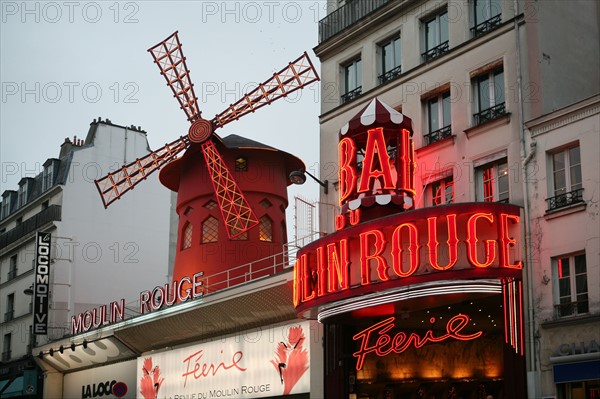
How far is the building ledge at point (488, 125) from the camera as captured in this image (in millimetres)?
12609

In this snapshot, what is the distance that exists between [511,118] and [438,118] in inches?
66.0

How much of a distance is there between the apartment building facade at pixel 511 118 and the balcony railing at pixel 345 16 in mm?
31

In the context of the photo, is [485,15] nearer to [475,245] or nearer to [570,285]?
[475,245]

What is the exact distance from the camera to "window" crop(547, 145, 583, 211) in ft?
37.7

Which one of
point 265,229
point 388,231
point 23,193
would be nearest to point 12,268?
point 23,193

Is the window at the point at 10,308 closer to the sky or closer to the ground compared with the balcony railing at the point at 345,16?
closer to the ground

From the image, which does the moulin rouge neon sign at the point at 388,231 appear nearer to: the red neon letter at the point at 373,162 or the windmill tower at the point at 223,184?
the red neon letter at the point at 373,162

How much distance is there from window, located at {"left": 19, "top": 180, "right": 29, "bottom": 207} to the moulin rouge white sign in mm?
12107

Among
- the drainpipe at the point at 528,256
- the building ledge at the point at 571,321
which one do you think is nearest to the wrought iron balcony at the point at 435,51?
the drainpipe at the point at 528,256

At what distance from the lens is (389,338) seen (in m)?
13.6

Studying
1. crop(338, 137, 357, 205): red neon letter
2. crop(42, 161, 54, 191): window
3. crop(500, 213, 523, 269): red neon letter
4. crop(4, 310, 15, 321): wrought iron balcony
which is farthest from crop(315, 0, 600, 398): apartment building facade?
crop(4, 310, 15, 321): wrought iron balcony

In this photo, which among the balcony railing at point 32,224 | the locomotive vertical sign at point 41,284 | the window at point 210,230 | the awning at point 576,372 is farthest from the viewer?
the balcony railing at point 32,224

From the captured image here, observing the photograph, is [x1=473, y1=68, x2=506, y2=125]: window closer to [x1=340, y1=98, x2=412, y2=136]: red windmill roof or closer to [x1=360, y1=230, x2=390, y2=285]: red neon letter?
[x1=340, y1=98, x2=412, y2=136]: red windmill roof

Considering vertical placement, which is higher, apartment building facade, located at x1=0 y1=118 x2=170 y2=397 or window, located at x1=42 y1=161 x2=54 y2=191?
window, located at x1=42 y1=161 x2=54 y2=191
